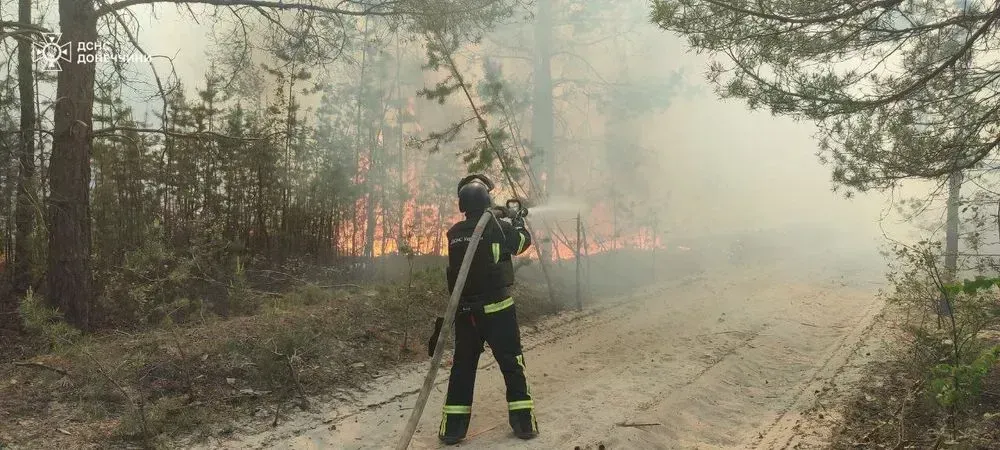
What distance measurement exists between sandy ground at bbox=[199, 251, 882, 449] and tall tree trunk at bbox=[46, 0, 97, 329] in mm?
4410

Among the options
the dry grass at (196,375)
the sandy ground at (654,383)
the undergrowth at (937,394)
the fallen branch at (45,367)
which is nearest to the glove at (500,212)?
the sandy ground at (654,383)

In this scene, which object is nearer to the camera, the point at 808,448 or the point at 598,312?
the point at 808,448

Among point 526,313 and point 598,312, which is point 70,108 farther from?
point 598,312

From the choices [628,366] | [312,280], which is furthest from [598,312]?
[312,280]

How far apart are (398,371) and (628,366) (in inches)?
106

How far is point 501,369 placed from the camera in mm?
4590

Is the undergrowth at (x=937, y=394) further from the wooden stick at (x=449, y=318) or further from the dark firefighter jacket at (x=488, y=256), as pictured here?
the wooden stick at (x=449, y=318)

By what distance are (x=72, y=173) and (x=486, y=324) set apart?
601 cm

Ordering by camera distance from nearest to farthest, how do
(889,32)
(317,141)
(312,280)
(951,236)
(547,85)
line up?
1. (889,32)
2. (951,236)
3. (312,280)
4. (317,141)
5. (547,85)

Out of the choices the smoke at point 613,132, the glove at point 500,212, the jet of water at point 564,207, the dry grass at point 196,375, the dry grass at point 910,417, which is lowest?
the dry grass at point 910,417

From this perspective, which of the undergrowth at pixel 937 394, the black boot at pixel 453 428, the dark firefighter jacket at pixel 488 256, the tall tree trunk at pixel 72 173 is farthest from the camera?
the tall tree trunk at pixel 72 173

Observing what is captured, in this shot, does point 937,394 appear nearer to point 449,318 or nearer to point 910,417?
point 910,417

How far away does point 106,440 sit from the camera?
4234 millimetres

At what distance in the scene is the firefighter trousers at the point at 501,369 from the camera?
4582 mm
